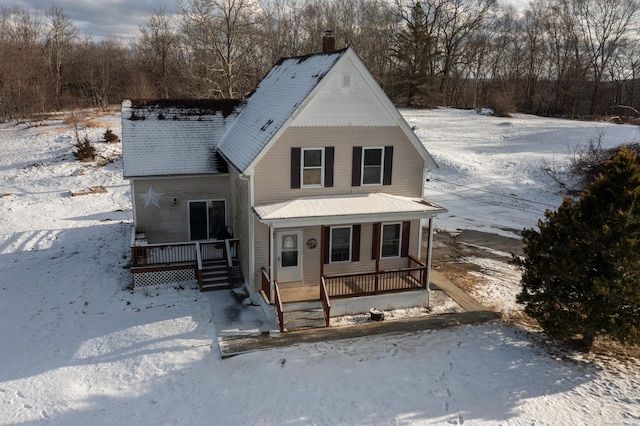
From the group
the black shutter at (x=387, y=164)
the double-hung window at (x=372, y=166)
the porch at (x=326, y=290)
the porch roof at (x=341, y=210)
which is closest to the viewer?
the porch roof at (x=341, y=210)

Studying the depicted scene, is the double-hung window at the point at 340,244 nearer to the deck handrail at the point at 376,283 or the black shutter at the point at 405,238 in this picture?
the deck handrail at the point at 376,283

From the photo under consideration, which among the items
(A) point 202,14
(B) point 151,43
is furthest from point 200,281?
(B) point 151,43

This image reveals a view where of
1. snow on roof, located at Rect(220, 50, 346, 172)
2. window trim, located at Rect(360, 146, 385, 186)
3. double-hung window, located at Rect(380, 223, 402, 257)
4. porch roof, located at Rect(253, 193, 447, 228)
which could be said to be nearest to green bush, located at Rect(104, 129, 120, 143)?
snow on roof, located at Rect(220, 50, 346, 172)

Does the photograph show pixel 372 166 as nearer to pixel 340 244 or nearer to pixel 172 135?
pixel 340 244

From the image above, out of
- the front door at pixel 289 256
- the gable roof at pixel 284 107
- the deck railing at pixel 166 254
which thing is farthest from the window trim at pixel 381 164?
the deck railing at pixel 166 254

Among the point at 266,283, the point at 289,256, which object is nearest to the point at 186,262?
the point at 266,283
